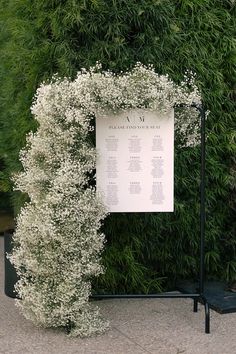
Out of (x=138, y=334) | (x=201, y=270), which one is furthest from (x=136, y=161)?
(x=138, y=334)

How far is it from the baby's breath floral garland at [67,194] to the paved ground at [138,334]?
5.4 inches

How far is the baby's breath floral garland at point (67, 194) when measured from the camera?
5086 millimetres

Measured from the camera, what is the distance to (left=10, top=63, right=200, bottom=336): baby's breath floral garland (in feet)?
16.7

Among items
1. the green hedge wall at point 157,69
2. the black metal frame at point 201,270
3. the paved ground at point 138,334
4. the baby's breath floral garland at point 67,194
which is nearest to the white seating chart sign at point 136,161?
the baby's breath floral garland at point 67,194

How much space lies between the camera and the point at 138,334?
205 inches

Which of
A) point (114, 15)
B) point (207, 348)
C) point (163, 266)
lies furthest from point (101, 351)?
point (114, 15)

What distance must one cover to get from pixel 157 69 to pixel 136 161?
1.00 meters

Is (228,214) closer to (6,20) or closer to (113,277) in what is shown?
(113,277)

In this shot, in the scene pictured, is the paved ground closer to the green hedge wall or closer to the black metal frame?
the black metal frame

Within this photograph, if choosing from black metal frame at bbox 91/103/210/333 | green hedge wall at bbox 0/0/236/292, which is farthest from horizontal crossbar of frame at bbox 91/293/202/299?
green hedge wall at bbox 0/0/236/292

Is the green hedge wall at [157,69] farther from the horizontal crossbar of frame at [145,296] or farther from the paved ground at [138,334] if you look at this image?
the horizontal crossbar of frame at [145,296]

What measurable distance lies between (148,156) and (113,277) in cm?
125

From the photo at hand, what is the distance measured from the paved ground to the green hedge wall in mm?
395

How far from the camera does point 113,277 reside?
5992 mm
